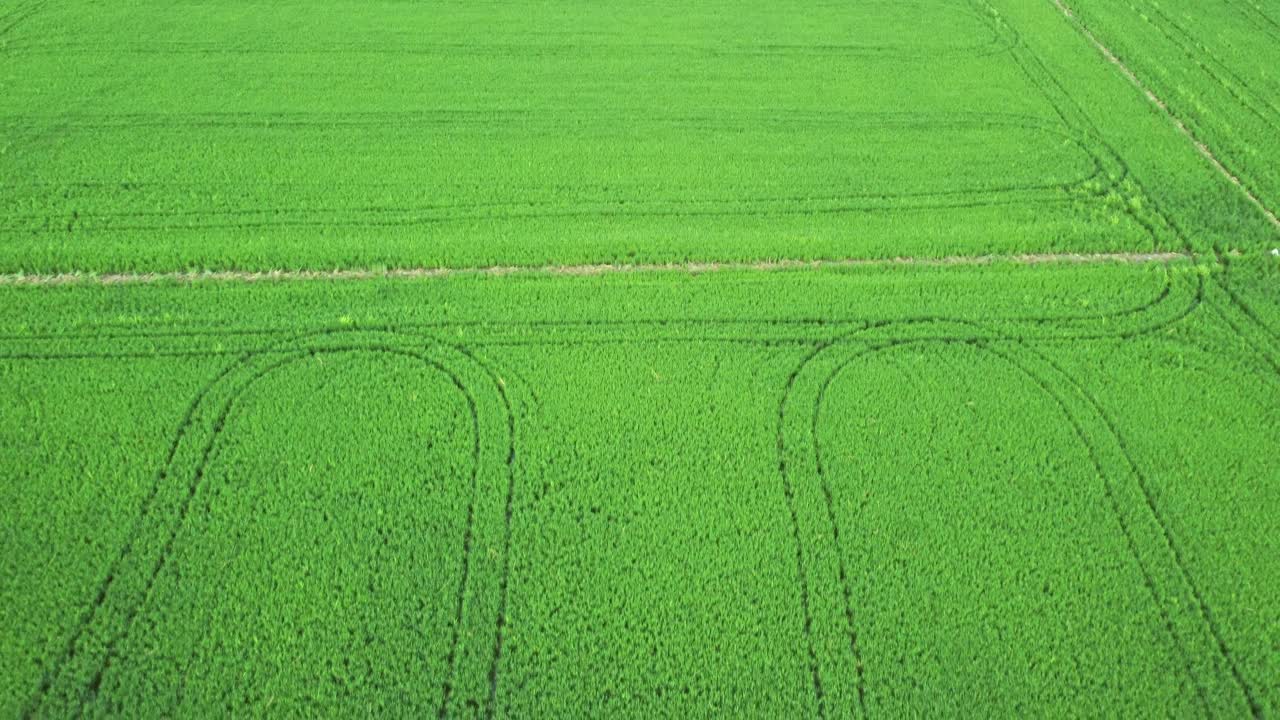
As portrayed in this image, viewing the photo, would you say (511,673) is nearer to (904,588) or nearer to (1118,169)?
(904,588)

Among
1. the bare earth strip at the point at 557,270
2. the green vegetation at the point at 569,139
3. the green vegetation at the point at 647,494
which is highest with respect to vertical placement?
the green vegetation at the point at 569,139

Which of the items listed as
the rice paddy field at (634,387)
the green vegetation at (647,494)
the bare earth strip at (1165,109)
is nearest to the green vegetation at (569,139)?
the rice paddy field at (634,387)

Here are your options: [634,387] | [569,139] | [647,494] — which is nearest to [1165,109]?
[569,139]

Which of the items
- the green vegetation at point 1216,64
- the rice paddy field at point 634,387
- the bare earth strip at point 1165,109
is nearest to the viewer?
the rice paddy field at point 634,387

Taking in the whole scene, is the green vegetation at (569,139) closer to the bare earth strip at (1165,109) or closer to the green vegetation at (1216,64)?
the bare earth strip at (1165,109)

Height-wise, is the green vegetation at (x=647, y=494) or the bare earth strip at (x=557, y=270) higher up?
the bare earth strip at (x=557, y=270)

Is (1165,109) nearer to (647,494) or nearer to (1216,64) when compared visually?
(1216,64)
